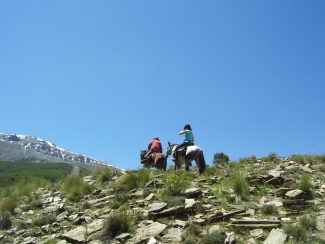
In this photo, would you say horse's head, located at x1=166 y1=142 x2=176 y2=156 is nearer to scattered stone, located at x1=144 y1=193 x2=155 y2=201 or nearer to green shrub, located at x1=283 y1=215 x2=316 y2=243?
scattered stone, located at x1=144 y1=193 x2=155 y2=201

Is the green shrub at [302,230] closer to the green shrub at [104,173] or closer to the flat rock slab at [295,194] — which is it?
the flat rock slab at [295,194]

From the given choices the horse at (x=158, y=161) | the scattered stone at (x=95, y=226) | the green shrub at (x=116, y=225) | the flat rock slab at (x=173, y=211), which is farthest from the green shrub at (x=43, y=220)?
the horse at (x=158, y=161)

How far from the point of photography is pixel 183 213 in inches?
318

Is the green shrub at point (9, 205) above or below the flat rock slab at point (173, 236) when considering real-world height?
above

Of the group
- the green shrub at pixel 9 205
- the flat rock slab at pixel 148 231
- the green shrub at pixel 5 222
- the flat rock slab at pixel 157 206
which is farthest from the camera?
the green shrub at pixel 9 205

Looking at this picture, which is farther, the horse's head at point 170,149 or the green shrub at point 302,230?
the horse's head at point 170,149

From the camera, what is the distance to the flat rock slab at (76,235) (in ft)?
24.5

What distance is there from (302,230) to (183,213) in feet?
9.65

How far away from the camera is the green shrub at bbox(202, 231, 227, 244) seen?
637 centimetres

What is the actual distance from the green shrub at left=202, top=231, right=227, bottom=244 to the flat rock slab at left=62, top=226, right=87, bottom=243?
304 cm

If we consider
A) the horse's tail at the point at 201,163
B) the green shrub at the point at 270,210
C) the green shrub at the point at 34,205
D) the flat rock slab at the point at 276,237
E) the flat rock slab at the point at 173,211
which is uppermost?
the horse's tail at the point at 201,163

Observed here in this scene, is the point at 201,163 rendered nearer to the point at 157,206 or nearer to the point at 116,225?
the point at 157,206

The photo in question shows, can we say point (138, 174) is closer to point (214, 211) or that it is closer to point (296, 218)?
point (214, 211)

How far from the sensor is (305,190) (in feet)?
30.1
